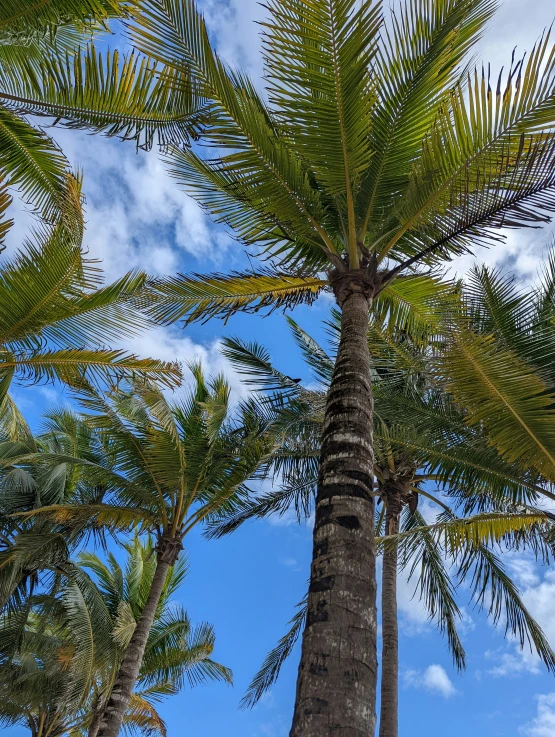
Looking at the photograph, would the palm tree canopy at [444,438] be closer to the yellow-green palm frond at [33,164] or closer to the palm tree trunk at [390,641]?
the palm tree trunk at [390,641]

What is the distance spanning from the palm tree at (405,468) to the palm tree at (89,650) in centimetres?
328

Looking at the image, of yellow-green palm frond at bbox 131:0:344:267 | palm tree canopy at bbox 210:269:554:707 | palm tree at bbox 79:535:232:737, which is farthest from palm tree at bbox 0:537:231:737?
yellow-green palm frond at bbox 131:0:344:267

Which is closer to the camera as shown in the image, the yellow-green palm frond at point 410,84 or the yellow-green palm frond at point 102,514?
the yellow-green palm frond at point 410,84

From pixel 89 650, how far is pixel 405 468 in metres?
7.04

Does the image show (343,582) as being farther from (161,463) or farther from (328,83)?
(161,463)

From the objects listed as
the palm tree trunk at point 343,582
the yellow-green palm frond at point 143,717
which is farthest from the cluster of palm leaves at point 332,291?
the yellow-green palm frond at point 143,717

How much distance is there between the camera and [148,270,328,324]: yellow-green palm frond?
664cm

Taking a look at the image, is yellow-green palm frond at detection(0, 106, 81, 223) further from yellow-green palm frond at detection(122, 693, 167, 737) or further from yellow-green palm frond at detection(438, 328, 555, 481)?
yellow-green palm frond at detection(122, 693, 167, 737)

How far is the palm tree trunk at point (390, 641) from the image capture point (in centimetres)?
906

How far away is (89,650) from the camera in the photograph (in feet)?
38.9

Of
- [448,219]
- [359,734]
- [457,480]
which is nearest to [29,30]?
[448,219]

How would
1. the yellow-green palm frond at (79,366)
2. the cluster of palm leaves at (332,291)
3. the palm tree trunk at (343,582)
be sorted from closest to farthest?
the palm tree trunk at (343,582), the cluster of palm leaves at (332,291), the yellow-green palm frond at (79,366)

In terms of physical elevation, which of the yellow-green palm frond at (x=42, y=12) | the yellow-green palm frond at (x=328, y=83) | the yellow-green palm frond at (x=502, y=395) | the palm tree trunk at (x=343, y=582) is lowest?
the palm tree trunk at (x=343, y=582)

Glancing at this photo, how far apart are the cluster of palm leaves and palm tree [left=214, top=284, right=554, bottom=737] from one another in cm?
5
